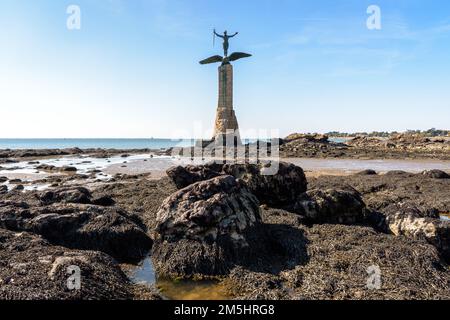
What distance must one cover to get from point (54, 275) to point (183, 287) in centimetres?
195

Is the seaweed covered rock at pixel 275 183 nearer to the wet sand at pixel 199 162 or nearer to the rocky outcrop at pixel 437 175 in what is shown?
the wet sand at pixel 199 162

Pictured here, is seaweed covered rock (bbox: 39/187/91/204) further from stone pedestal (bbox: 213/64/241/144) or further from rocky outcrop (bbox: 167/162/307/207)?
stone pedestal (bbox: 213/64/241/144)

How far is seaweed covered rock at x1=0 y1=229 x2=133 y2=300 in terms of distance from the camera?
4.09m

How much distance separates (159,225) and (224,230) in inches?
55.3

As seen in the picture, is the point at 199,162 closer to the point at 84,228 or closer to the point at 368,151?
the point at 84,228

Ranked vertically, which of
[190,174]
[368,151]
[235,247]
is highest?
[368,151]

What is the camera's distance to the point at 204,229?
6.07 metres

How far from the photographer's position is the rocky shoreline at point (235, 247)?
4.66 metres

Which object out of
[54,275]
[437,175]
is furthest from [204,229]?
[437,175]

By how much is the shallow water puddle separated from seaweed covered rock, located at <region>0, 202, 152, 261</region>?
2.92 feet

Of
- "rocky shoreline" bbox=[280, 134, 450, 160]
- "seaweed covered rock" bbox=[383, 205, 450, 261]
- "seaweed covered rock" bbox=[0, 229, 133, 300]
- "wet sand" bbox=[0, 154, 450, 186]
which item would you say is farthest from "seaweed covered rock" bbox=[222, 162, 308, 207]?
"rocky shoreline" bbox=[280, 134, 450, 160]

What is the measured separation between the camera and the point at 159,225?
636cm
